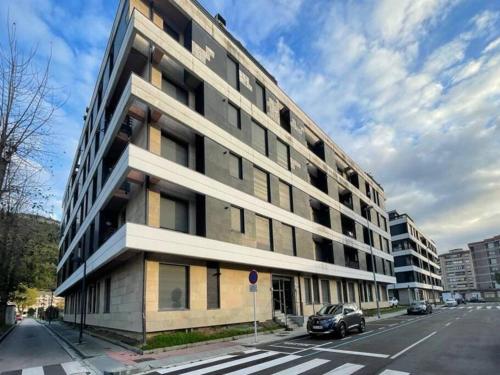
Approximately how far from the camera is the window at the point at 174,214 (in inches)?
672

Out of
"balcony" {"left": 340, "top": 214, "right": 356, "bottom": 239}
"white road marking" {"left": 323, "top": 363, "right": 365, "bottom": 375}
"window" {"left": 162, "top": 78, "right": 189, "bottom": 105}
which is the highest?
"window" {"left": 162, "top": 78, "right": 189, "bottom": 105}

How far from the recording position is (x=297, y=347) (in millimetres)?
13711

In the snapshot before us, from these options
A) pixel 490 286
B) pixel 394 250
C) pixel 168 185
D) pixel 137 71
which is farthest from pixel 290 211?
pixel 490 286

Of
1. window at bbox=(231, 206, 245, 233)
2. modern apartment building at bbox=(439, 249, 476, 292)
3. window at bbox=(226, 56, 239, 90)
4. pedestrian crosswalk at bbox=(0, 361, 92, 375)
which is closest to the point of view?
pedestrian crosswalk at bbox=(0, 361, 92, 375)

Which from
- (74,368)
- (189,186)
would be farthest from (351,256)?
(74,368)

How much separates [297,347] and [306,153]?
1986cm

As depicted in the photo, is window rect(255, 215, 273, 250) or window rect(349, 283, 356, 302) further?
window rect(349, 283, 356, 302)

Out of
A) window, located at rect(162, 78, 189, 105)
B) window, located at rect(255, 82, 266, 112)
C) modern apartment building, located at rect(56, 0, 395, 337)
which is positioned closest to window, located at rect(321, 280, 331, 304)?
modern apartment building, located at rect(56, 0, 395, 337)

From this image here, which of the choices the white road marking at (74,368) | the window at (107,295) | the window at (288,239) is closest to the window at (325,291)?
the window at (288,239)

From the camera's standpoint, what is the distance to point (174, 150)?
18.5 metres

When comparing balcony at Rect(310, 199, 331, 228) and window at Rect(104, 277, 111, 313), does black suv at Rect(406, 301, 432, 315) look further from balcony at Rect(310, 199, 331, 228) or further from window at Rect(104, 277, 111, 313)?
window at Rect(104, 277, 111, 313)

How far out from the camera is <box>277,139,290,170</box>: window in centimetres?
2702

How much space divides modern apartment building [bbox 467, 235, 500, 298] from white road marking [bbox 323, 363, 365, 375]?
14287 centimetres

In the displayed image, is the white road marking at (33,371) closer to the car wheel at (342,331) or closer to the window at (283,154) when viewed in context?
the car wheel at (342,331)
